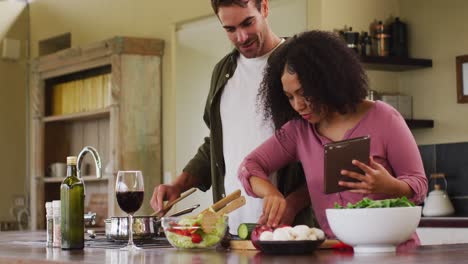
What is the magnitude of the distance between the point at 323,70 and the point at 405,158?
33cm

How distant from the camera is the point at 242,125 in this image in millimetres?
2924

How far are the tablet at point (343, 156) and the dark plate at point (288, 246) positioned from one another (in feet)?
0.55

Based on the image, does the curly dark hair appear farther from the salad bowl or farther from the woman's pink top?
the salad bowl

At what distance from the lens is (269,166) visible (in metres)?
2.64

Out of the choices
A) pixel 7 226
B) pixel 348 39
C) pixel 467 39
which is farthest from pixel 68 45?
pixel 467 39

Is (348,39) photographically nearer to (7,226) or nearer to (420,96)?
(420,96)

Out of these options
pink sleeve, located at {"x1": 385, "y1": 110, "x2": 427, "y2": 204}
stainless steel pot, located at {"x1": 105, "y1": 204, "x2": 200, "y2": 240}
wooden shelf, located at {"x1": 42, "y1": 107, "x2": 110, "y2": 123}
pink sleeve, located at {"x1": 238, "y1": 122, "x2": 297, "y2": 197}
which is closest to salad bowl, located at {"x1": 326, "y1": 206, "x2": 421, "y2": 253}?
pink sleeve, located at {"x1": 385, "y1": 110, "x2": 427, "y2": 204}

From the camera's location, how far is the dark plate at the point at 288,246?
2.01 m

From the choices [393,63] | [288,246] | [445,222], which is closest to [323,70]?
[288,246]

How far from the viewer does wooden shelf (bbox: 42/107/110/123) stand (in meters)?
6.37

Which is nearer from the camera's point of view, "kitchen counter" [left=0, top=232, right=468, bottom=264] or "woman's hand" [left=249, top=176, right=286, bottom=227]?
"kitchen counter" [left=0, top=232, right=468, bottom=264]

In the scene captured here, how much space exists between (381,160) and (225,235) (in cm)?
46

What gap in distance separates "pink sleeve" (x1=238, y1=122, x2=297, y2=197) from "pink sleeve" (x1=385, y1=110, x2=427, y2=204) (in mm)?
350

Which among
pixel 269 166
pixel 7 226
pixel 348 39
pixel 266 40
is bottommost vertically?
pixel 7 226
